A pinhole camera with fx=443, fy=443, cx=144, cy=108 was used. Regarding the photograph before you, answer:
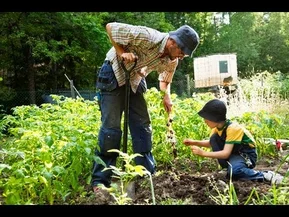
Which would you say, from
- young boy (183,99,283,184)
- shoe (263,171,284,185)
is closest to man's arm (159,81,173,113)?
young boy (183,99,283,184)

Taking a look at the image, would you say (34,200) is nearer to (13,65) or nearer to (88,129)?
(88,129)

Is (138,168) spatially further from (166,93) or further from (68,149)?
(166,93)

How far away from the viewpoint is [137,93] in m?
2.60

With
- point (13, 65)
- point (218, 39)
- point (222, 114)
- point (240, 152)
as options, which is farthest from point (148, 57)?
point (218, 39)

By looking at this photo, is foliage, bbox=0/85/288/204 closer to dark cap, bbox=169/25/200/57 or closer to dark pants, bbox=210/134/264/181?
dark pants, bbox=210/134/264/181

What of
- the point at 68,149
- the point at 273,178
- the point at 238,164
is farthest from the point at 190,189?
the point at 68,149

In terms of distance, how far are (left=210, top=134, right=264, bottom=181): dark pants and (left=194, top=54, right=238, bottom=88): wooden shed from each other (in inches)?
318

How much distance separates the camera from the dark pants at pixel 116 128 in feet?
7.77

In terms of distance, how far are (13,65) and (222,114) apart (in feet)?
32.6

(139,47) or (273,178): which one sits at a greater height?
(139,47)

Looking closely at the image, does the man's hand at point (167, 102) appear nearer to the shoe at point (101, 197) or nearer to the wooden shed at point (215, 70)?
the shoe at point (101, 197)

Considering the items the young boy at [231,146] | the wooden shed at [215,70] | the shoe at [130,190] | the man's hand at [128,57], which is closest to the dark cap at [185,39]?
the man's hand at [128,57]

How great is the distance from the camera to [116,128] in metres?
2.40

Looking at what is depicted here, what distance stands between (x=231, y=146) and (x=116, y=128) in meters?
0.63
